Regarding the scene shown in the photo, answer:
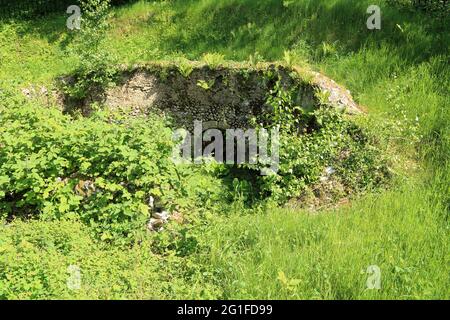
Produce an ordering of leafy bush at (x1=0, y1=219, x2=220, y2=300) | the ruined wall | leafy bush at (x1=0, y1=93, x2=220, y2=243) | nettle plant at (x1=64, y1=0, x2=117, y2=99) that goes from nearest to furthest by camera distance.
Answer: leafy bush at (x1=0, y1=219, x2=220, y2=300), leafy bush at (x1=0, y1=93, x2=220, y2=243), the ruined wall, nettle plant at (x1=64, y1=0, x2=117, y2=99)

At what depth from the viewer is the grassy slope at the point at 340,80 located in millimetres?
4461

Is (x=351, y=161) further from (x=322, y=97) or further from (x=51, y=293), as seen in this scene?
(x=51, y=293)

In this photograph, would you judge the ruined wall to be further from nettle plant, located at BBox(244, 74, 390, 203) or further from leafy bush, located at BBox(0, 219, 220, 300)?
leafy bush, located at BBox(0, 219, 220, 300)

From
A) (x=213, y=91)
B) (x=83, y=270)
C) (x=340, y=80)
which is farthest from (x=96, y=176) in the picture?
(x=340, y=80)

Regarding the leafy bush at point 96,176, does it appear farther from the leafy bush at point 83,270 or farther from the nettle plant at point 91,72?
the nettle plant at point 91,72

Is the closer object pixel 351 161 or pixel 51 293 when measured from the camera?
pixel 51 293

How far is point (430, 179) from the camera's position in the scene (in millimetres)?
5824

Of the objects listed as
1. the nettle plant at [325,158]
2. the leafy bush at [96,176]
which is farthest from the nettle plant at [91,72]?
the nettle plant at [325,158]

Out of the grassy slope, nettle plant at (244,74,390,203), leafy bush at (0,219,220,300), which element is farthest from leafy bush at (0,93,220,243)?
nettle plant at (244,74,390,203)

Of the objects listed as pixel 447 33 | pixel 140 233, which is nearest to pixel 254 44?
pixel 447 33

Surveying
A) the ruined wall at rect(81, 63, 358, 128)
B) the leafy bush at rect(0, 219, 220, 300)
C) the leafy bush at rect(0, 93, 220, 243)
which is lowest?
the leafy bush at rect(0, 219, 220, 300)

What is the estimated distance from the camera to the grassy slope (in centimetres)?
446
